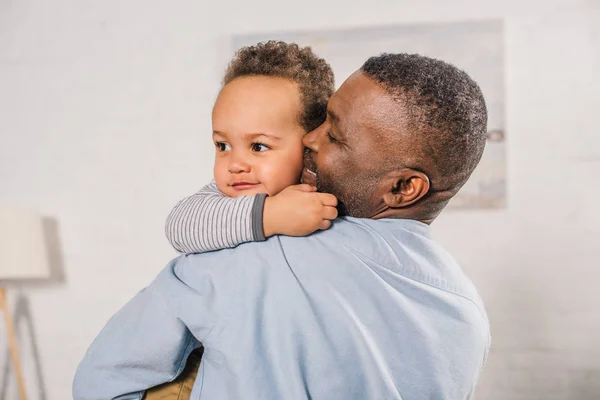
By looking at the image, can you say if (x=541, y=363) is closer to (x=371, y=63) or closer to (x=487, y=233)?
(x=487, y=233)

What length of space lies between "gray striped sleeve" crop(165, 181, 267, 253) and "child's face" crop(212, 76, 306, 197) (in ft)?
0.36

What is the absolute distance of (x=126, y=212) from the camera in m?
2.98

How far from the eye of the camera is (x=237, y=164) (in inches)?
40.6

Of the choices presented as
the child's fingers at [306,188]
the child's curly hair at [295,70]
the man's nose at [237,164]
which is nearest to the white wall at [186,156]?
the child's curly hair at [295,70]

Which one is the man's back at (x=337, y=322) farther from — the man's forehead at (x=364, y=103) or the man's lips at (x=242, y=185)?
the man's lips at (x=242, y=185)

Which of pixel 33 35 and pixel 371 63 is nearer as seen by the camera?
pixel 371 63

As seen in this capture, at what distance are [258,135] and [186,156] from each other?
1.93 m

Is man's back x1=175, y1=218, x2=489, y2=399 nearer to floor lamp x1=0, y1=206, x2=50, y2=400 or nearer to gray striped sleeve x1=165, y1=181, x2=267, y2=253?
gray striped sleeve x1=165, y1=181, x2=267, y2=253

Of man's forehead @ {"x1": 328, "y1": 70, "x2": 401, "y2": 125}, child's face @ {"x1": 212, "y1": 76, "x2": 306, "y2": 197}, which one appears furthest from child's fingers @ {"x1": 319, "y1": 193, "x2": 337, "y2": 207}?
child's face @ {"x1": 212, "y1": 76, "x2": 306, "y2": 197}

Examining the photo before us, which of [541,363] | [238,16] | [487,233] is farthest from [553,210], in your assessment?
[238,16]

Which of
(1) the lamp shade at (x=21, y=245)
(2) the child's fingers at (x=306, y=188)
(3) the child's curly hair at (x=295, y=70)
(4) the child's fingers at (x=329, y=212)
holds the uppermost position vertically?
(3) the child's curly hair at (x=295, y=70)

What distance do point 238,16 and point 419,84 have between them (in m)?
2.26

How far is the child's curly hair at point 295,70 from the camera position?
107 centimetres

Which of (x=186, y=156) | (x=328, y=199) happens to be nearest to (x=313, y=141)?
(x=328, y=199)
